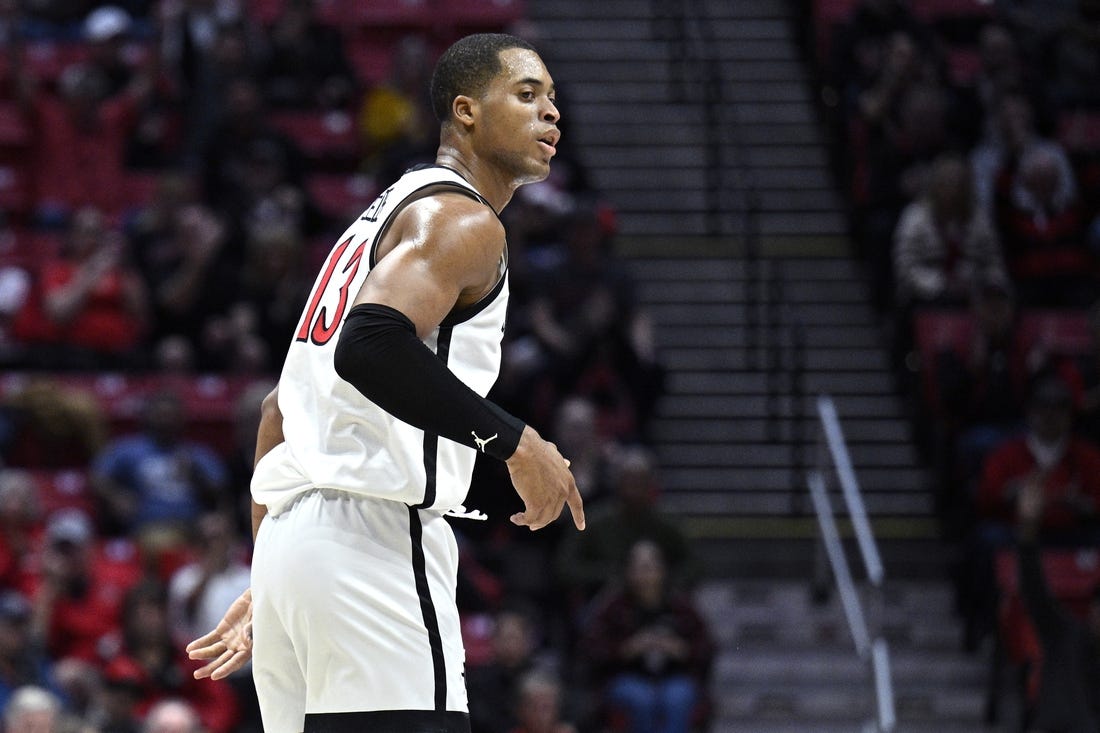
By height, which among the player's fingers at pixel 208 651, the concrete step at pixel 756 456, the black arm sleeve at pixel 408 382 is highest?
the black arm sleeve at pixel 408 382

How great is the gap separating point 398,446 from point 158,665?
18.4 feet

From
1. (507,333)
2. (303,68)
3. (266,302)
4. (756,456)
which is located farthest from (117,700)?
(303,68)

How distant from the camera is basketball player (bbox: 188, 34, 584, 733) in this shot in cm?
339

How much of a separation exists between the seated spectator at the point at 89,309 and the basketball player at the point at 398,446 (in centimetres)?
707

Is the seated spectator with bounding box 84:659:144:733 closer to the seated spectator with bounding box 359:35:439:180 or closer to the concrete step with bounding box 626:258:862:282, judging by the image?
the seated spectator with bounding box 359:35:439:180

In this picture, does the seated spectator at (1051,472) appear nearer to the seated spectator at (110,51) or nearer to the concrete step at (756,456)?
the concrete step at (756,456)

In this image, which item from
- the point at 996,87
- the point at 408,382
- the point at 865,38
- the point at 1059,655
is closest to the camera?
the point at 408,382

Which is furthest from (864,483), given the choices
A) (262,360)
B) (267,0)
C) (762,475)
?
(267,0)

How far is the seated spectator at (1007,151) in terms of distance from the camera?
1173 cm

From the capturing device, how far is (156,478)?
Result: 9.70 m

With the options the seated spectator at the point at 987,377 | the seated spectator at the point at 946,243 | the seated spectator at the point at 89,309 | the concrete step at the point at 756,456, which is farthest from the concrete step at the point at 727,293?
the seated spectator at the point at 89,309

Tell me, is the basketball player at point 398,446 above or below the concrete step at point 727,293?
above

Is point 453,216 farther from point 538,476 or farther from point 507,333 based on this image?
point 507,333

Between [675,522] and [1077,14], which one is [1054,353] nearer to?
[675,522]
